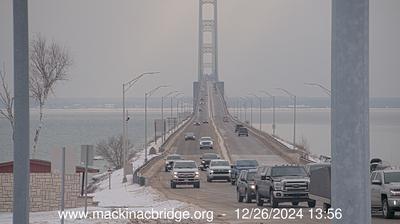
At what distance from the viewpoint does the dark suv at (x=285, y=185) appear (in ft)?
102

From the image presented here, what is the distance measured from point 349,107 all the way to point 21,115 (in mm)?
5407

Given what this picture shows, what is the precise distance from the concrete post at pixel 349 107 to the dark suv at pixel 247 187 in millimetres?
28719

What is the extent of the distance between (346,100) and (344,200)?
82 cm

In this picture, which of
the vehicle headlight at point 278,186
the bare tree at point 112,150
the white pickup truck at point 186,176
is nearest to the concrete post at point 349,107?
the vehicle headlight at point 278,186

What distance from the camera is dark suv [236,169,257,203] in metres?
35.3

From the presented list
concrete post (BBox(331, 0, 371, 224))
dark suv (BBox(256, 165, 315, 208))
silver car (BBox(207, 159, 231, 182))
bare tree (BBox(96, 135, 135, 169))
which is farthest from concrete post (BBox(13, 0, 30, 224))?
bare tree (BBox(96, 135, 135, 169))

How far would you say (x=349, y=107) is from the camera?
6211 millimetres

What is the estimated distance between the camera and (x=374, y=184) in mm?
27531

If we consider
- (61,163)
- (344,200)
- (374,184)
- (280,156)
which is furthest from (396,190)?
(280,156)

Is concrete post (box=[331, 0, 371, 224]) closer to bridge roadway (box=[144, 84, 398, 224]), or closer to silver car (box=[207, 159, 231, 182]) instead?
bridge roadway (box=[144, 84, 398, 224])

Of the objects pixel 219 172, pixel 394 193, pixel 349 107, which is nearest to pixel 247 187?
pixel 394 193

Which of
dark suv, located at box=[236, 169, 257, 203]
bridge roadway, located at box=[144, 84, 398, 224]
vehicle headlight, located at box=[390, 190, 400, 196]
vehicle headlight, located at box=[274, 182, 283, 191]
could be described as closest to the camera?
vehicle headlight, located at box=[390, 190, 400, 196]

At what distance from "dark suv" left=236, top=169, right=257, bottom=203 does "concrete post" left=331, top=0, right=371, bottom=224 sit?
28.7 meters
